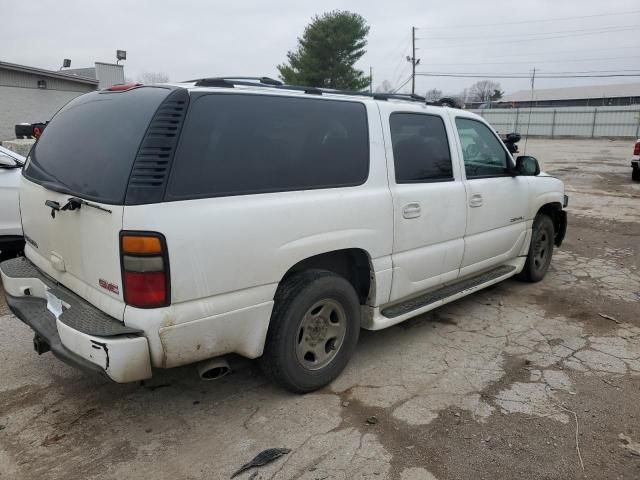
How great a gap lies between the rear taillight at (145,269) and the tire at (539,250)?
4107 millimetres

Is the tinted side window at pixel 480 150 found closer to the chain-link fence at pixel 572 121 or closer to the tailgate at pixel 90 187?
the tailgate at pixel 90 187

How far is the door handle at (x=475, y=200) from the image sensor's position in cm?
423

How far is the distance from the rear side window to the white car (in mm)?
3671

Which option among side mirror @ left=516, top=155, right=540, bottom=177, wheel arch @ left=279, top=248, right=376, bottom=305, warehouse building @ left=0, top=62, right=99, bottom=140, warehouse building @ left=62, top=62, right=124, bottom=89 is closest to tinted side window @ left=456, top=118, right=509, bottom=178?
side mirror @ left=516, top=155, right=540, bottom=177

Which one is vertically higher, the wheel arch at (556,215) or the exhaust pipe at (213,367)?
the wheel arch at (556,215)

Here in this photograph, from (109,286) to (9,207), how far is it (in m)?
3.52

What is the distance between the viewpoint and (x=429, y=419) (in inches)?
121

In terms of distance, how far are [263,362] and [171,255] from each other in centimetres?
100

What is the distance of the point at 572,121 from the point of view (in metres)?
38.0

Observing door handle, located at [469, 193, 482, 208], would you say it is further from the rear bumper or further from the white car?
the white car

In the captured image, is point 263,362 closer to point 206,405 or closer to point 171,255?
point 206,405

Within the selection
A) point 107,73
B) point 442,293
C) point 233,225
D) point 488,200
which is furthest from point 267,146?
point 107,73

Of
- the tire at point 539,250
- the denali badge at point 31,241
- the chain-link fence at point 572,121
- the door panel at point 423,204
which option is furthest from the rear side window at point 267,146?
the chain-link fence at point 572,121

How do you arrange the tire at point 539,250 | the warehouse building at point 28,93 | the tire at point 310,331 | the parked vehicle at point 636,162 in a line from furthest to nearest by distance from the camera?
1. the warehouse building at point 28,93
2. the parked vehicle at point 636,162
3. the tire at point 539,250
4. the tire at point 310,331
